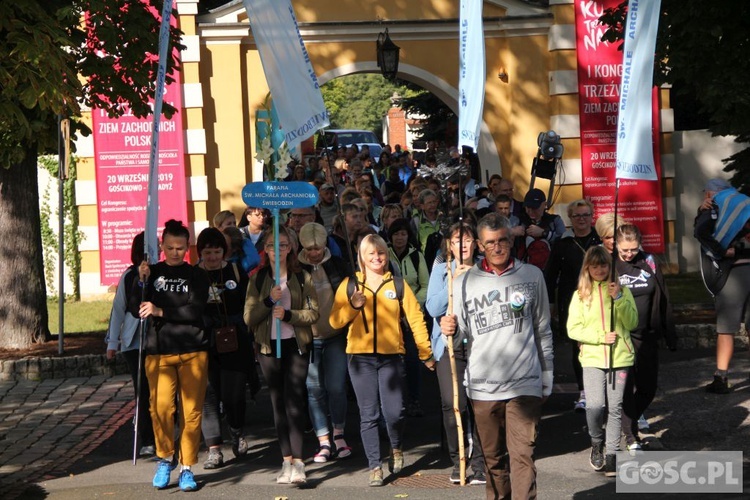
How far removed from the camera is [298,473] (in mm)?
9125

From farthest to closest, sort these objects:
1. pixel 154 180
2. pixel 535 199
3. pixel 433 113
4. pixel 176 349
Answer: pixel 433 113, pixel 535 199, pixel 154 180, pixel 176 349

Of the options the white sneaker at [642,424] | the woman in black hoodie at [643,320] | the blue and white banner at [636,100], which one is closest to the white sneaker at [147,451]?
the woman in black hoodie at [643,320]

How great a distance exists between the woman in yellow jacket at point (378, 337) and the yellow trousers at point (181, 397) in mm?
1082

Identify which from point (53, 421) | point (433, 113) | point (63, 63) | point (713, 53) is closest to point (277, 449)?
point (53, 421)

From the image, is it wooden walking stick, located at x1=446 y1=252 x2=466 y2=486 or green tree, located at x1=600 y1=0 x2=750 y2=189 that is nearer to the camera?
wooden walking stick, located at x1=446 y1=252 x2=466 y2=486

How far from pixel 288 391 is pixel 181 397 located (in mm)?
782

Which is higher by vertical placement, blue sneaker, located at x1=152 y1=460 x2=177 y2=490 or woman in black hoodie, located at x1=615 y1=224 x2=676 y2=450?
woman in black hoodie, located at x1=615 y1=224 x2=676 y2=450

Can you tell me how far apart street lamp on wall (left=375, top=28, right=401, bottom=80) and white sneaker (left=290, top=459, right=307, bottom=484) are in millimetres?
11536

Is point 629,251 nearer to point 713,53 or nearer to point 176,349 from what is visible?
point 176,349

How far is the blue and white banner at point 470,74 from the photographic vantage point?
9312 millimetres

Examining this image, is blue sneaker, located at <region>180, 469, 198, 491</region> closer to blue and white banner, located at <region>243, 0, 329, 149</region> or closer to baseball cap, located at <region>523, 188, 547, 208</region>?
blue and white banner, located at <region>243, 0, 329, 149</region>

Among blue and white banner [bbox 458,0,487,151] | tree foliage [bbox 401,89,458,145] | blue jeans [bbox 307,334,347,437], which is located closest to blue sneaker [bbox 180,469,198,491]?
blue jeans [bbox 307,334,347,437]

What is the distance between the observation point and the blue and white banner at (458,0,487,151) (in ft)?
30.6

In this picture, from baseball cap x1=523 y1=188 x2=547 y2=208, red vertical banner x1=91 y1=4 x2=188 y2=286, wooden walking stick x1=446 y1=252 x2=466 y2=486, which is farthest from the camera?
red vertical banner x1=91 y1=4 x2=188 y2=286
